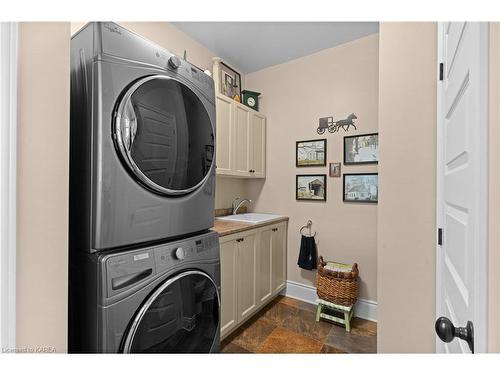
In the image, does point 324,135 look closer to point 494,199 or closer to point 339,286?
point 339,286

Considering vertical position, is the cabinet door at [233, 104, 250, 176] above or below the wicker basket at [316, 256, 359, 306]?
above

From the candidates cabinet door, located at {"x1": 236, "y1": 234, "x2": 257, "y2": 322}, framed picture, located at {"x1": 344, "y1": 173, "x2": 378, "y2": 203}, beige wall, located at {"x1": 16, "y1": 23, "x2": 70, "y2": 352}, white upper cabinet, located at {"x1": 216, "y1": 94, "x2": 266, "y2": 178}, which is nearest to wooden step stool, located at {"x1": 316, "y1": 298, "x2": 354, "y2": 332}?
cabinet door, located at {"x1": 236, "y1": 234, "x2": 257, "y2": 322}

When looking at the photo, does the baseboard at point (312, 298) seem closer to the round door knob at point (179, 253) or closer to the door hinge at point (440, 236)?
the door hinge at point (440, 236)

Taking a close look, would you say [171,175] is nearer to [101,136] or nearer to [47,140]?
[101,136]

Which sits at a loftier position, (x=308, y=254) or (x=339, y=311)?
(x=308, y=254)

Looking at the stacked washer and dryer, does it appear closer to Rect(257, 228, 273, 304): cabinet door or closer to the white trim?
the white trim

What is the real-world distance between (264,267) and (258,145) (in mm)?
1354

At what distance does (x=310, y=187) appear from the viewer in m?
2.52

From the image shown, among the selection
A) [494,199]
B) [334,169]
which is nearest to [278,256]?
[334,169]

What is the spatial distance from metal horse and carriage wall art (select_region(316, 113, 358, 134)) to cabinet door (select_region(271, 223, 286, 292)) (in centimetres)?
113

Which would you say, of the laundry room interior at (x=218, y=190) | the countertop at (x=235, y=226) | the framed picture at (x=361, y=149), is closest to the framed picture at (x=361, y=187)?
the laundry room interior at (x=218, y=190)

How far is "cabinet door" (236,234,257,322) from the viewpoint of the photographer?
1.90 metres

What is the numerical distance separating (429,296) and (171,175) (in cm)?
128
